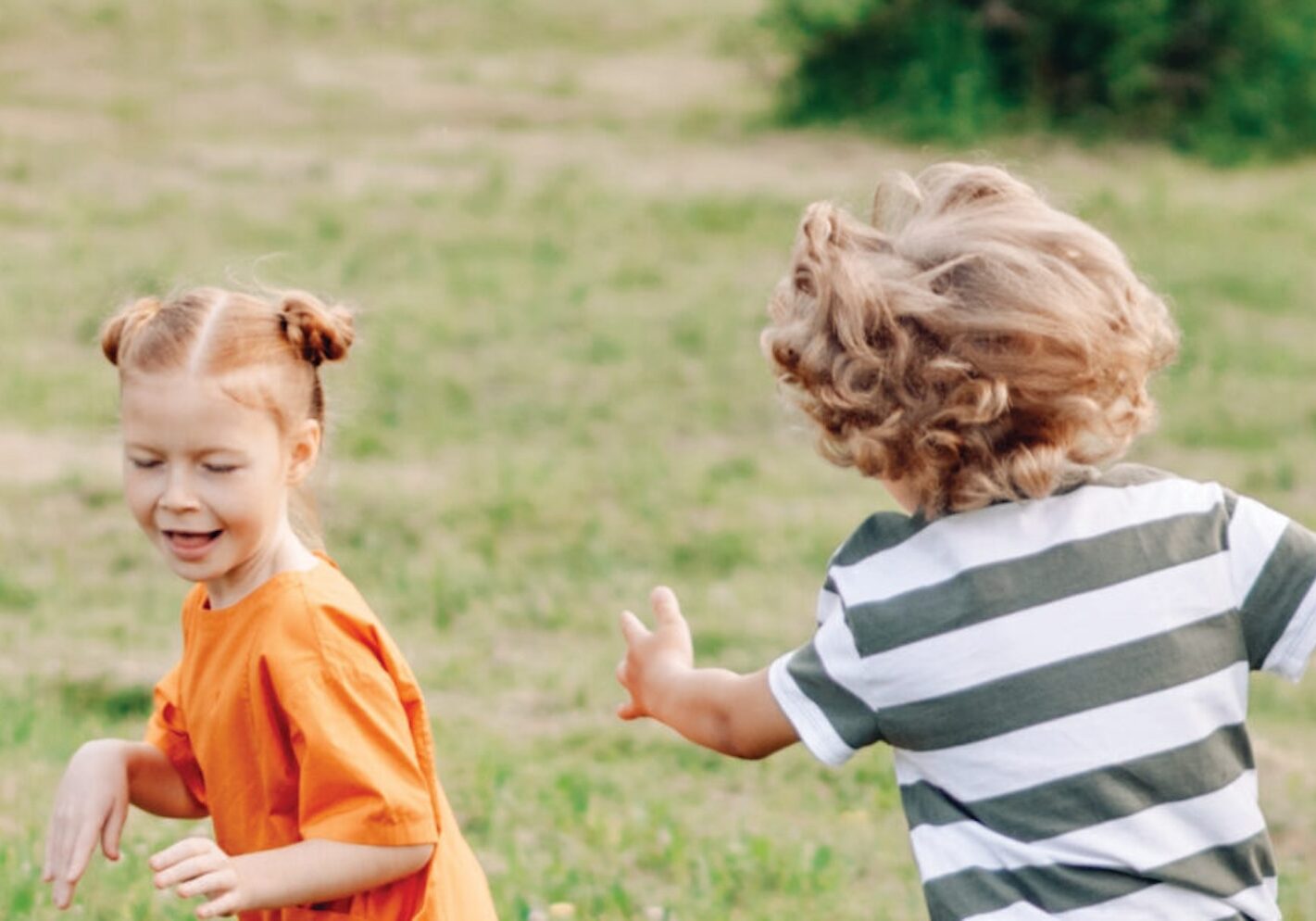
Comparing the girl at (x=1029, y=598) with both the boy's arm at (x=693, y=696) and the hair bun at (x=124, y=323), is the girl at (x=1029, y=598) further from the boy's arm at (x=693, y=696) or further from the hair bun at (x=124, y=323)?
the hair bun at (x=124, y=323)

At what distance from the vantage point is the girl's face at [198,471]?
107 inches

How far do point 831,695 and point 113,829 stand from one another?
1060 millimetres

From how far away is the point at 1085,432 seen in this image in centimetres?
249

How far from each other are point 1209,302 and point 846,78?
5016 mm

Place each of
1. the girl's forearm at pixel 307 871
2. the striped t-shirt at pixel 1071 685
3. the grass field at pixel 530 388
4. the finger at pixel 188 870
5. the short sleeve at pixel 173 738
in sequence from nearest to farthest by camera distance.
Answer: the striped t-shirt at pixel 1071 685 < the finger at pixel 188 870 < the girl's forearm at pixel 307 871 < the short sleeve at pixel 173 738 < the grass field at pixel 530 388

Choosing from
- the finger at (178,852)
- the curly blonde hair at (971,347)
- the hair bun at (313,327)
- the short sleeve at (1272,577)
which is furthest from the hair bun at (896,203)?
the finger at (178,852)

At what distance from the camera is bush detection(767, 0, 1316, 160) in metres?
14.8

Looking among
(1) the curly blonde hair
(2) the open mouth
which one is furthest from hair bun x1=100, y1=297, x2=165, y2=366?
(1) the curly blonde hair

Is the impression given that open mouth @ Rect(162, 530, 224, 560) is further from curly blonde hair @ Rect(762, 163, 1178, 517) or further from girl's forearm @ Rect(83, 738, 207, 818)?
curly blonde hair @ Rect(762, 163, 1178, 517)

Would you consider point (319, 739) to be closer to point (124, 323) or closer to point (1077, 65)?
point (124, 323)

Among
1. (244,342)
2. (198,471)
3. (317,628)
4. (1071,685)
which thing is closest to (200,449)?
(198,471)

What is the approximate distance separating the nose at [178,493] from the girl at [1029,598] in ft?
2.54

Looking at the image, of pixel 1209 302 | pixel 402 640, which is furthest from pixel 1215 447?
pixel 402 640

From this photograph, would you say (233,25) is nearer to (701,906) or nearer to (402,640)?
(402,640)
